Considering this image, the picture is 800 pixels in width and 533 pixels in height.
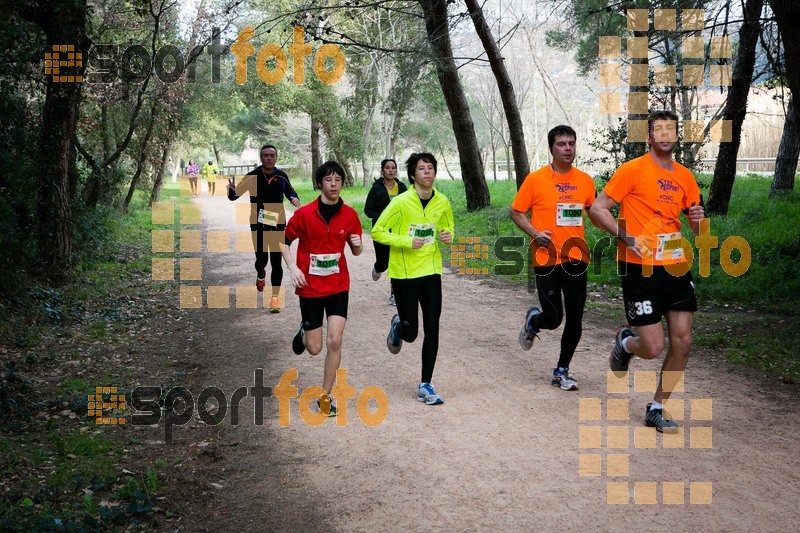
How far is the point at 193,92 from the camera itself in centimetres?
3212

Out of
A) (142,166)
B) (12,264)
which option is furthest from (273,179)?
(142,166)

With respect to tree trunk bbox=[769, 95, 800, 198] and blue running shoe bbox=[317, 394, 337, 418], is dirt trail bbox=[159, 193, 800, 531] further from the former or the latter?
tree trunk bbox=[769, 95, 800, 198]

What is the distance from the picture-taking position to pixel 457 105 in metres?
22.2

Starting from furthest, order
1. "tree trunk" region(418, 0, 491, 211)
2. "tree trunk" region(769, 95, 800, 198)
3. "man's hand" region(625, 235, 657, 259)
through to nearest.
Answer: "tree trunk" region(769, 95, 800, 198) < "tree trunk" region(418, 0, 491, 211) < "man's hand" region(625, 235, 657, 259)

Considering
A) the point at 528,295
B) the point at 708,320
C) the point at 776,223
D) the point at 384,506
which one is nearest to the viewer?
the point at 384,506

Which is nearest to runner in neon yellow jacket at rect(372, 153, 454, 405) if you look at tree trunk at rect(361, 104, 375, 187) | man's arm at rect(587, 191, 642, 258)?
man's arm at rect(587, 191, 642, 258)

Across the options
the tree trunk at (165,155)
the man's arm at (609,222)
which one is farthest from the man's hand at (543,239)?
the tree trunk at (165,155)

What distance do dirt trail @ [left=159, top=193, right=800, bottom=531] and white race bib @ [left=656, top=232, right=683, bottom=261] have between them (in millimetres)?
1347

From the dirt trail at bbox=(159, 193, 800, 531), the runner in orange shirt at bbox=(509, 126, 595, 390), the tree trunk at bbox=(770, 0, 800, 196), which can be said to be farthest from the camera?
the tree trunk at bbox=(770, 0, 800, 196)

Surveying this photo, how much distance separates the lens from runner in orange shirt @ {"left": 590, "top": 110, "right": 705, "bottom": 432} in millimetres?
5977

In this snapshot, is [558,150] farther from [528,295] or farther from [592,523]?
[528,295]

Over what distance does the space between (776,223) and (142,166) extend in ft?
69.0

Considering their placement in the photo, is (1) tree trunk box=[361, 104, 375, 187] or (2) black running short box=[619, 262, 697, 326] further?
(1) tree trunk box=[361, 104, 375, 187]

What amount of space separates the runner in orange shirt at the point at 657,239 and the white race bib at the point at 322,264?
225 centimetres
